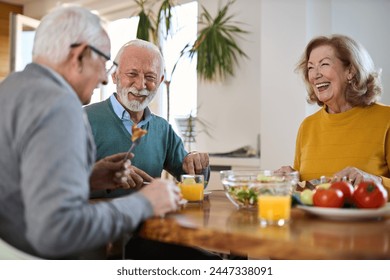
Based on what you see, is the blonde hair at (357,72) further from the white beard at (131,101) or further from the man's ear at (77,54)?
the man's ear at (77,54)

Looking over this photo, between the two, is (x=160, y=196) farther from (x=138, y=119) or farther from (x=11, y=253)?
(x=138, y=119)

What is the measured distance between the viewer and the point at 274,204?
1179mm

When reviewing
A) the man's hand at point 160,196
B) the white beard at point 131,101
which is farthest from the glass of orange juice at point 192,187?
the white beard at point 131,101

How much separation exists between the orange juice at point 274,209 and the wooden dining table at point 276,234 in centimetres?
2

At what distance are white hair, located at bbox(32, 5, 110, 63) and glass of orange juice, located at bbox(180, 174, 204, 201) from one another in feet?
2.06

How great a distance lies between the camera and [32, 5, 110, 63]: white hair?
3.86ft

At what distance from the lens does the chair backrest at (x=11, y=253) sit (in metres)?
1.07

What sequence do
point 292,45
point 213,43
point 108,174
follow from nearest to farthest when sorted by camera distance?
point 108,174 < point 292,45 < point 213,43

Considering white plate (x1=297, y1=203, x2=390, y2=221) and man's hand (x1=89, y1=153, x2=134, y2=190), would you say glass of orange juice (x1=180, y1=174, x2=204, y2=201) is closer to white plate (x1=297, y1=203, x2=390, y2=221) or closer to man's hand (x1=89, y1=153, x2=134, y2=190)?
man's hand (x1=89, y1=153, x2=134, y2=190)

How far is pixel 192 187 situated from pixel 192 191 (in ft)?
0.05

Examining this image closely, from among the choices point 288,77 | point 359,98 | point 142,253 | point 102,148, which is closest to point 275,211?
point 142,253

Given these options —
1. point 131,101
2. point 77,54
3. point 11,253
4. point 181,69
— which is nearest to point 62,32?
point 77,54

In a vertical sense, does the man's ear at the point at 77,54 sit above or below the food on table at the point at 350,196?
above
